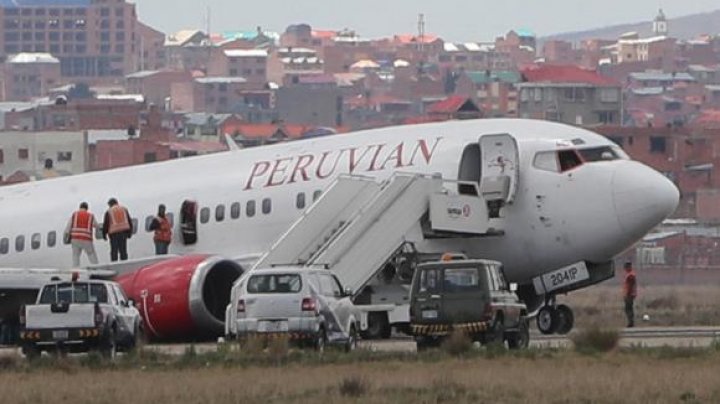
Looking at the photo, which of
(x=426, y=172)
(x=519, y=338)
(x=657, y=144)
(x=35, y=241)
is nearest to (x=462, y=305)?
(x=519, y=338)

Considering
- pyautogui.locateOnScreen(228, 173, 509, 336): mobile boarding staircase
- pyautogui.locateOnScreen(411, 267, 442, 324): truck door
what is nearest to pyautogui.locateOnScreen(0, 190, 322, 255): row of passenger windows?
pyautogui.locateOnScreen(228, 173, 509, 336): mobile boarding staircase

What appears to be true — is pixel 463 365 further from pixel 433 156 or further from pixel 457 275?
pixel 433 156

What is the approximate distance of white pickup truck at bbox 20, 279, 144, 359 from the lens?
45031 millimetres

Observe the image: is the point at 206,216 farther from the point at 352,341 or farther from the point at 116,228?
Result: the point at 352,341

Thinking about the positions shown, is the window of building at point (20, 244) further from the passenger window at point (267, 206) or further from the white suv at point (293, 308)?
the white suv at point (293, 308)

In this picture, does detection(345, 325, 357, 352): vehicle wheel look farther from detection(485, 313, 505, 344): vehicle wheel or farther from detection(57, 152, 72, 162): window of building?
detection(57, 152, 72, 162): window of building

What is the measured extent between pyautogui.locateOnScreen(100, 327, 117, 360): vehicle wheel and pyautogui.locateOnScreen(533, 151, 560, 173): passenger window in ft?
35.3

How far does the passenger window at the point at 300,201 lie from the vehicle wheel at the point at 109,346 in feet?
32.6

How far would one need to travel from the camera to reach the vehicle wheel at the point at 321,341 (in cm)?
4566

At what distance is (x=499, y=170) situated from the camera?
53250 millimetres

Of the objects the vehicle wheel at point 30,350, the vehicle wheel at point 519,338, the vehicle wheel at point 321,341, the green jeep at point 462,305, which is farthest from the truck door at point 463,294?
the vehicle wheel at point 30,350

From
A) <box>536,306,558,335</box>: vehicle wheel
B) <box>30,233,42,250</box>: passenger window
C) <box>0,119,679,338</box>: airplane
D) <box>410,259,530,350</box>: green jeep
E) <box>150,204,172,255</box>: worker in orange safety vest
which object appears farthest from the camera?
<box>30,233,42,250</box>: passenger window

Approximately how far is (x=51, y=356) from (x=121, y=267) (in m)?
10.9

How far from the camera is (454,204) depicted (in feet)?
174
